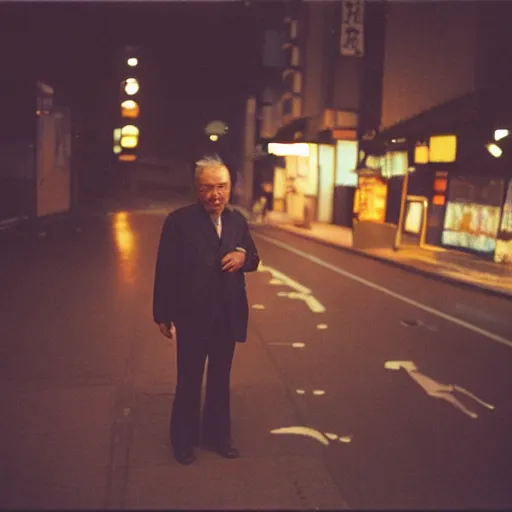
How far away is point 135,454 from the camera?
543 cm

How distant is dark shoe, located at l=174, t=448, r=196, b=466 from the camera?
17.2ft

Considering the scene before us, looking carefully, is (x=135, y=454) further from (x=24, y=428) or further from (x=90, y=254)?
(x=90, y=254)

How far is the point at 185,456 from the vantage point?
17.3 feet

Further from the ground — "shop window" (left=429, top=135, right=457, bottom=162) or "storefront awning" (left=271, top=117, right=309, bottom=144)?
"storefront awning" (left=271, top=117, right=309, bottom=144)

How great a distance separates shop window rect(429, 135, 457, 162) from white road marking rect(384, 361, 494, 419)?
50.9 feet

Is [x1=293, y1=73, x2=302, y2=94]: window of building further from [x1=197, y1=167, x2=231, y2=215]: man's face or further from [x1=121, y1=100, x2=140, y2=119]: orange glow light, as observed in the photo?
[x1=197, y1=167, x2=231, y2=215]: man's face

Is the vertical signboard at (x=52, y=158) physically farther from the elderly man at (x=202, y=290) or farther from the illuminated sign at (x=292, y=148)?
the elderly man at (x=202, y=290)

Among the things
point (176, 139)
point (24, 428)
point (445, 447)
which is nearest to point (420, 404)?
point (445, 447)

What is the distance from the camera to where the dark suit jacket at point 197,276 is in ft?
17.2

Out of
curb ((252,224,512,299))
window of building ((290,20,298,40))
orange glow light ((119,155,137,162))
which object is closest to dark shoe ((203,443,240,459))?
curb ((252,224,512,299))

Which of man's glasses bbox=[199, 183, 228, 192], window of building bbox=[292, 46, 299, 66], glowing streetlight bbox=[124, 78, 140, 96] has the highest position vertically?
window of building bbox=[292, 46, 299, 66]

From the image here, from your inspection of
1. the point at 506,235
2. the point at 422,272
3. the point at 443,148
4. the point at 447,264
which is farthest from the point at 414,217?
the point at 422,272

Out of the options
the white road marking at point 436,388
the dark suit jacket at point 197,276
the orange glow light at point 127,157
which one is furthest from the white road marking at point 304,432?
the orange glow light at point 127,157

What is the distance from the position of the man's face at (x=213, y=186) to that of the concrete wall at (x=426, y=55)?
70.0 ft
